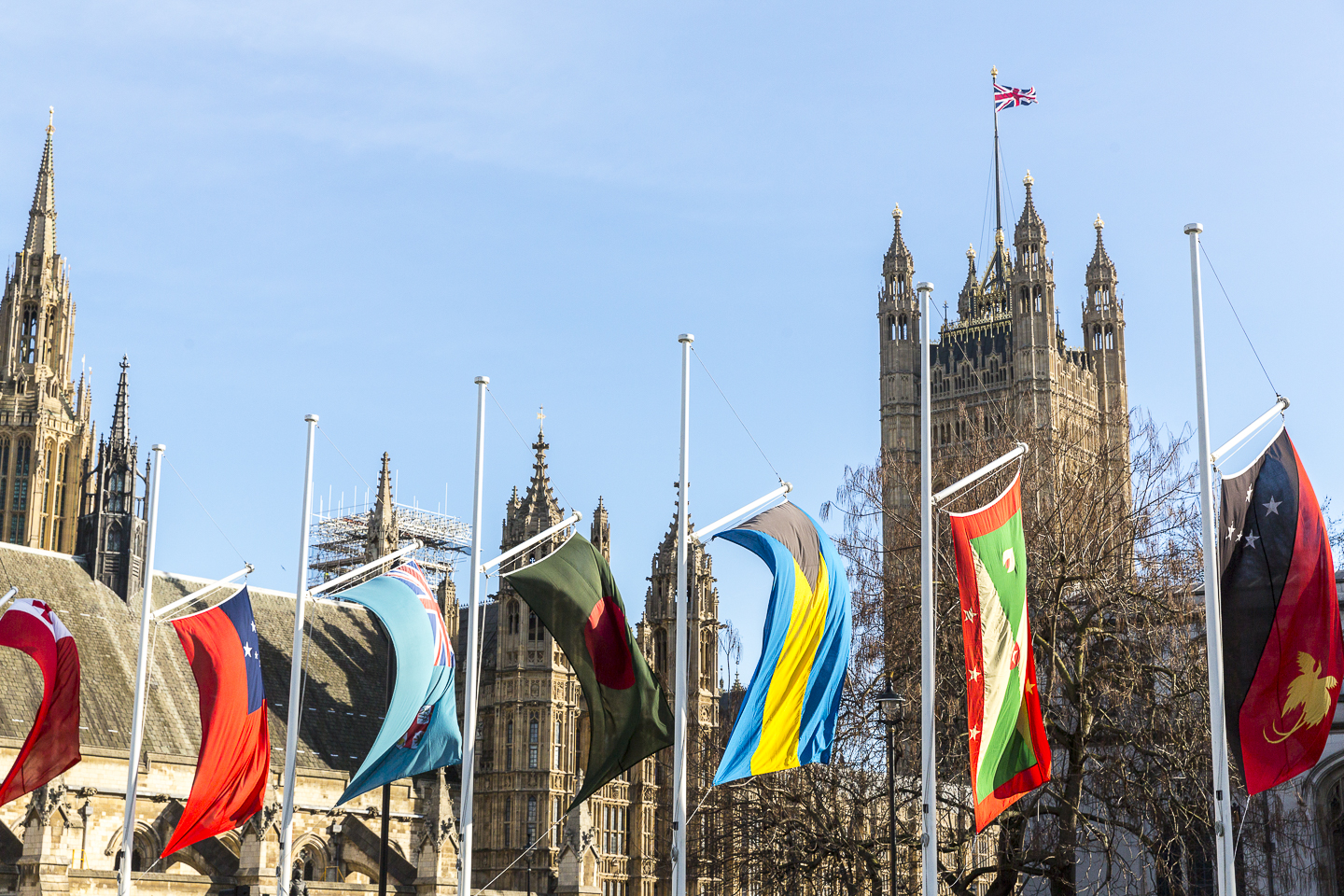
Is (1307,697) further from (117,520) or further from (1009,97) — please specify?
(1009,97)

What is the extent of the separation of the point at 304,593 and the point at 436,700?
288 centimetres

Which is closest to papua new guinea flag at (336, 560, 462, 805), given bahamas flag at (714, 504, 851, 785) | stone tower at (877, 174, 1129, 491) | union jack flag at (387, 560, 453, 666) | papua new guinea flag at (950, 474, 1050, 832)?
union jack flag at (387, 560, 453, 666)

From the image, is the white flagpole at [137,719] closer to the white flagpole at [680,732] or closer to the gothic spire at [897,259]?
the white flagpole at [680,732]

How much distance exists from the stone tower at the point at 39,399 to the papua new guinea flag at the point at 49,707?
78.1 m

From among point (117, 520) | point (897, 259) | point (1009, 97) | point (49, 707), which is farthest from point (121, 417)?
point (897, 259)

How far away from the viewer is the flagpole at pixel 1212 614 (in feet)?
64.7

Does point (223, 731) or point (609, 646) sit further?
point (223, 731)

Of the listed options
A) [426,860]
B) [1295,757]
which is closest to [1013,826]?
[1295,757]

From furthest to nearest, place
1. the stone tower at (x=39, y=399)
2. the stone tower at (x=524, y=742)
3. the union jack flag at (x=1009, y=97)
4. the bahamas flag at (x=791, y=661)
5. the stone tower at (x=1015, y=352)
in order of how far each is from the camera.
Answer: the stone tower at (x=1015, y=352) → the stone tower at (x=39, y=399) → the union jack flag at (x=1009, y=97) → the stone tower at (x=524, y=742) → the bahamas flag at (x=791, y=661)

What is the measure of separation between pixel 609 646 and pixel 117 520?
91.2 ft

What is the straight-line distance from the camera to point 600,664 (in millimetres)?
24500

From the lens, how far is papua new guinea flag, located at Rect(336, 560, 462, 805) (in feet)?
85.6

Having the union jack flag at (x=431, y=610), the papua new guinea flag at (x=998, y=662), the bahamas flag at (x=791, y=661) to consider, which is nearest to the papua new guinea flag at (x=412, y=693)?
the union jack flag at (x=431, y=610)

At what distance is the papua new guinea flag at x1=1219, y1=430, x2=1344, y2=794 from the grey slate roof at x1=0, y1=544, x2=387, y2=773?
29.4 meters
